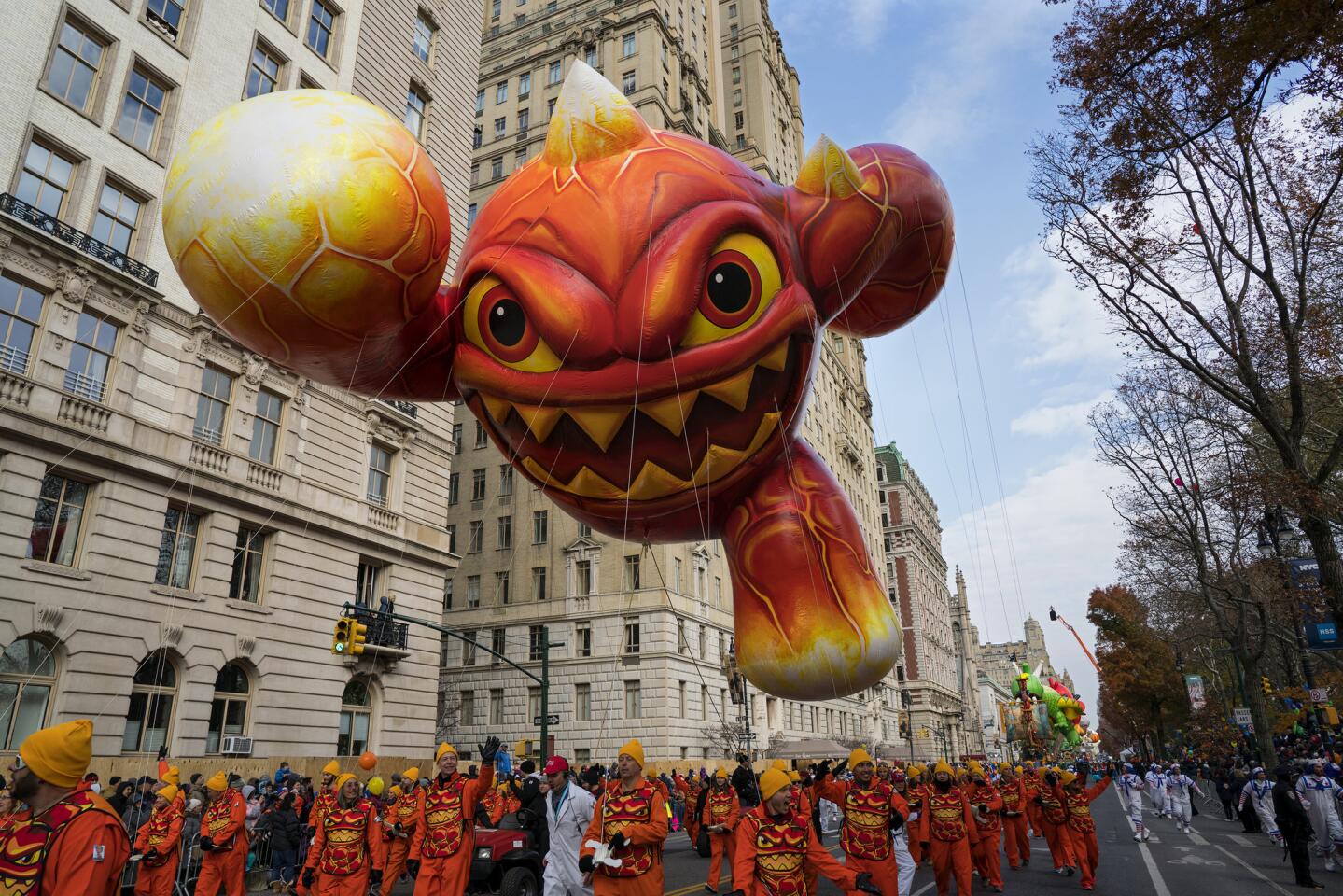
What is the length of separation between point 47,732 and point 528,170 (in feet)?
11.6

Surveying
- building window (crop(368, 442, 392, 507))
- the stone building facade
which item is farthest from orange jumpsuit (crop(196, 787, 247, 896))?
building window (crop(368, 442, 392, 507))

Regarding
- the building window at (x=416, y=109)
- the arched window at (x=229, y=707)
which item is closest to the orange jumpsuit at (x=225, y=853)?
the arched window at (x=229, y=707)

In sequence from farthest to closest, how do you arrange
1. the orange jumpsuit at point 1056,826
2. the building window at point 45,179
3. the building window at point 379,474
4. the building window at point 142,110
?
1. the building window at point 379,474
2. the building window at point 142,110
3. the building window at point 45,179
4. the orange jumpsuit at point 1056,826

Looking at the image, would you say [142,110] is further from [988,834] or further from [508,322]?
[988,834]

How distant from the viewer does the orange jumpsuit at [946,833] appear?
10211 millimetres

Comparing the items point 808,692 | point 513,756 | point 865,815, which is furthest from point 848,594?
point 513,756

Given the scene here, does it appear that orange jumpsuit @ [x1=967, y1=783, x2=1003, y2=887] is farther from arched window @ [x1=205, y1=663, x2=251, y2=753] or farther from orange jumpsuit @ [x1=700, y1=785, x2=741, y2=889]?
arched window @ [x1=205, y1=663, x2=251, y2=753]

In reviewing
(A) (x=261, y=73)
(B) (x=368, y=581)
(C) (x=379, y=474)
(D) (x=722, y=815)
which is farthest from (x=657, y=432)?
(A) (x=261, y=73)

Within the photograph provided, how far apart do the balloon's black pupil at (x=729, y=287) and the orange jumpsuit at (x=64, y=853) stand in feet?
12.4

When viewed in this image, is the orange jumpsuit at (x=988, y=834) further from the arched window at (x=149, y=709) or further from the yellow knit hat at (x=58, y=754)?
the arched window at (x=149, y=709)

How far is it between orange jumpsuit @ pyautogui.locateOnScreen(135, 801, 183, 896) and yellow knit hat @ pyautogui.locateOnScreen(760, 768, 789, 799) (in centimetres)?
632

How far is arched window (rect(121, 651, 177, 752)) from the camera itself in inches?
608

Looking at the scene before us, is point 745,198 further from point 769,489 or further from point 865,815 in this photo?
point 865,815

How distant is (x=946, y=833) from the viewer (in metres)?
10.3
